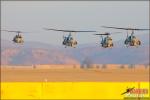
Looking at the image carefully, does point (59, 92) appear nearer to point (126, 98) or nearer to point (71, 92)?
point (71, 92)

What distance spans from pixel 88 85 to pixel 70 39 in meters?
3.71

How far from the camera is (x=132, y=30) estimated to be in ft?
87.0

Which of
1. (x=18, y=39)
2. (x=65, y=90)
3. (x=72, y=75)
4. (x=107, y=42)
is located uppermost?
(x=18, y=39)

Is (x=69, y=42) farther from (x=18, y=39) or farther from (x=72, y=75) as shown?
(x=72, y=75)

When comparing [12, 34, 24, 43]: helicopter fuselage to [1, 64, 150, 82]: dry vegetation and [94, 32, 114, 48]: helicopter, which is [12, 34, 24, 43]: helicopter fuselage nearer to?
[94, 32, 114, 48]: helicopter

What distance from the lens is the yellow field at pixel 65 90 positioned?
30.8 metres

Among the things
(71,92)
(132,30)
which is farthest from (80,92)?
(132,30)

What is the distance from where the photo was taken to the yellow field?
3075 centimetres

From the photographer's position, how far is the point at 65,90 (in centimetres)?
3094

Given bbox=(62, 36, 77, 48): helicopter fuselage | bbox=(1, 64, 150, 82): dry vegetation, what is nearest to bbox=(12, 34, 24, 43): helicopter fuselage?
bbox=(62, 36, 77, 48): helicopter fuselage

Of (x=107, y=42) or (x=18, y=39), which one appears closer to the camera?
(x=18, y=39)

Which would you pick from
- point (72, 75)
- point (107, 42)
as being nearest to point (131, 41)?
point (107, 42)

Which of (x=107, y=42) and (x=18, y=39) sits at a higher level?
(x=18, y=39)

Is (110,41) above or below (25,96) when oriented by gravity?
above
